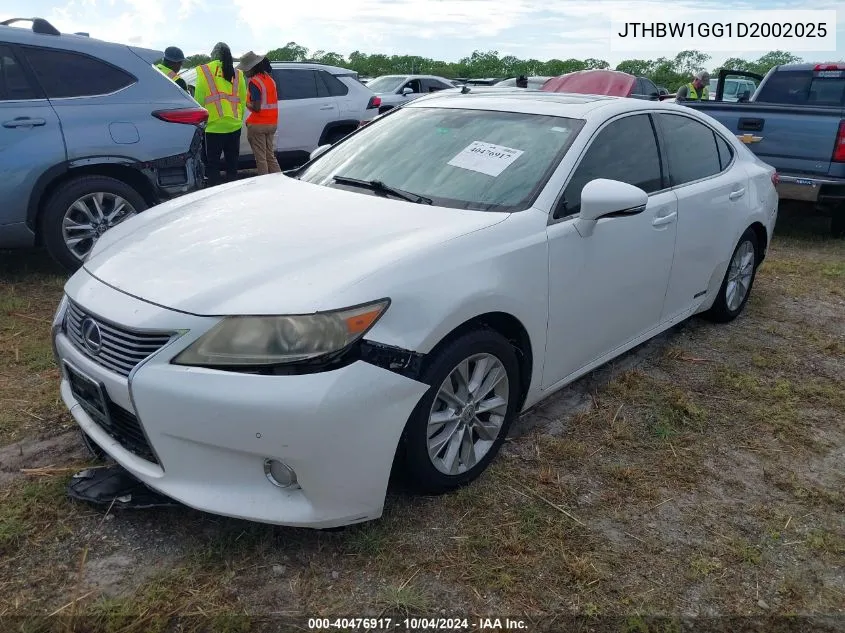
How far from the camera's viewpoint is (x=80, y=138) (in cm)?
520

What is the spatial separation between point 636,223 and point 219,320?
6.97 feet

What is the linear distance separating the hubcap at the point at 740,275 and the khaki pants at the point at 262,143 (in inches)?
211

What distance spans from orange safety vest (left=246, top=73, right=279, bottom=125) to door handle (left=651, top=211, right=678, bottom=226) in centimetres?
550

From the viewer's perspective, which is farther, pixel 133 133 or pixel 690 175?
pixel 133 133

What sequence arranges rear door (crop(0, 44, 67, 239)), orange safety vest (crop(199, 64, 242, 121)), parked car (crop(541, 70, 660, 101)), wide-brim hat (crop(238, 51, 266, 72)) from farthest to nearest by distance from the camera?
parked car (crop(541, 70, 660, 101)), wide-brim hat (crop(238, 51, 266, 72)), orange safety vest (crop(199, 64, 242, 121)), rear door (crop(0, 44, 67, 239))

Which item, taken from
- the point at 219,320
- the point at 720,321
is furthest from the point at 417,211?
the point at 720,321

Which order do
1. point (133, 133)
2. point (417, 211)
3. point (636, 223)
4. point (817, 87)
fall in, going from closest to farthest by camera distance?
point (417, 211), point (636, 223), point (133, 133), point (817, 87)

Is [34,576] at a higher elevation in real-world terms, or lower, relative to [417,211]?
lower

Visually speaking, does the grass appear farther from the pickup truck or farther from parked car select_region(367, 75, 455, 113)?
parked car select_region(367, 75, 455, 113)

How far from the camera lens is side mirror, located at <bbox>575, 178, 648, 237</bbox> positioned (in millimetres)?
3016

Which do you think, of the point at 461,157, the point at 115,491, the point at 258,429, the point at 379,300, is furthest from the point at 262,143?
the point at 258,429

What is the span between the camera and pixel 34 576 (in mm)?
2396

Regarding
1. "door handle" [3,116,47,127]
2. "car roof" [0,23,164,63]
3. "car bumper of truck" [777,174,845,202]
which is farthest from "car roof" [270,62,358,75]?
"car bumper of truck" [777,174,845,202]

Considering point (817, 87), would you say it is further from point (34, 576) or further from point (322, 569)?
point (34, 576)
